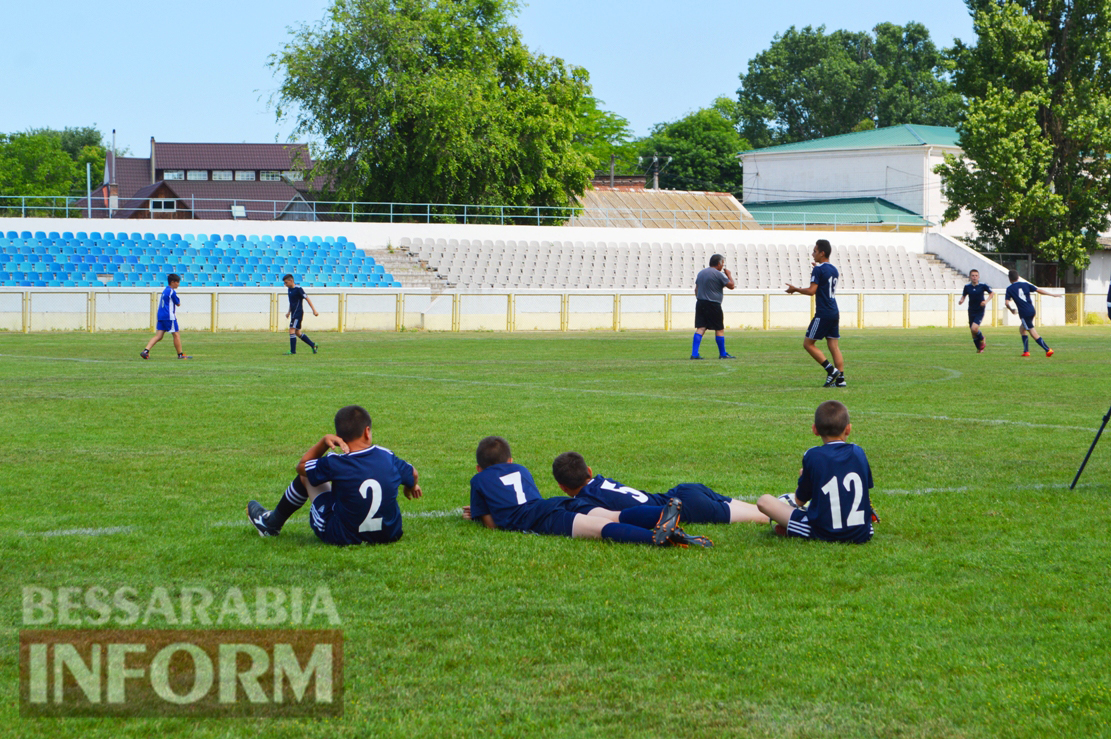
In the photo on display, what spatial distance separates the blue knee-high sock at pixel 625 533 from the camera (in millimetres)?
5910

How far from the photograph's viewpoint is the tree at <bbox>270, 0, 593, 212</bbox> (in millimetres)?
47625

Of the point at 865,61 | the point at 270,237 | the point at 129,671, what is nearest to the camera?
the point at 129,671

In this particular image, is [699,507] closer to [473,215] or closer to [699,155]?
[473,215]

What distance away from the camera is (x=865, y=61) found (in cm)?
8906

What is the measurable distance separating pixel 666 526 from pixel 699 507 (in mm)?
711

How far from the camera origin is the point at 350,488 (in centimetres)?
585

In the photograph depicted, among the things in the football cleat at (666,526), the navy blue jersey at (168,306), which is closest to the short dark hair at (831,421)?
the football cleat at (666,526)

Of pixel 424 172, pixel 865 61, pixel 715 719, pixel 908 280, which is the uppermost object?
pixel 865 61

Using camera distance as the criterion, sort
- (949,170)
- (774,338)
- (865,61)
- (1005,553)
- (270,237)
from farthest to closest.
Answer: (865,61) < (949,170) < (270,237) < (774,338) < (1005,553)

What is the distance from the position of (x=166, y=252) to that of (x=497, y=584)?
3684cm

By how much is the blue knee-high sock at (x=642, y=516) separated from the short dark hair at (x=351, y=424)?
1397 mm

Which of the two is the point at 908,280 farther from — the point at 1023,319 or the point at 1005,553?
the point at 1005,553

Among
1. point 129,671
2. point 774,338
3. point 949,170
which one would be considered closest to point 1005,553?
point 129,671

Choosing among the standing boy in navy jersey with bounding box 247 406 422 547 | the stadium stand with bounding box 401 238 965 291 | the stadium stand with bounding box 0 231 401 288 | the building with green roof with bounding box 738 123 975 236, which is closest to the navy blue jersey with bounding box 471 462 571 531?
the standing boy in navy jersey with bounding box 247 406 422 547
